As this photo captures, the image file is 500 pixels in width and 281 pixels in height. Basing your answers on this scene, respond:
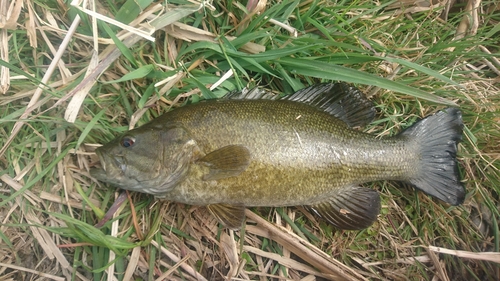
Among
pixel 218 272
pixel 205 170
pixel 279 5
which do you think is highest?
pixel 279 5

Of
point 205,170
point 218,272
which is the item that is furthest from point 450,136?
point 218,272

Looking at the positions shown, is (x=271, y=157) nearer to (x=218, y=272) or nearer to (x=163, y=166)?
(x=163, y=166)

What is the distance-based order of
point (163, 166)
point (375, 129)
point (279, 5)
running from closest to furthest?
point (163, 166) < point (279, 5) < point (375, 129)

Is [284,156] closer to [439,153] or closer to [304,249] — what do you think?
[304,249]

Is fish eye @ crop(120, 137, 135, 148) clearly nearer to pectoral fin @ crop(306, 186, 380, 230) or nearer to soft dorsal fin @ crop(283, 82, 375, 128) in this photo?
soft dorsal fin @ crop(283, 82, 375, 128)

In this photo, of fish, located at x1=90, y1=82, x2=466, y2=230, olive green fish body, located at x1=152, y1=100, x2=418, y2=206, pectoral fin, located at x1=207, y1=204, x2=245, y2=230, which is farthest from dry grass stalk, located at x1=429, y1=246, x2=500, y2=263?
pectoral fin, located at x1=207, y1=204, x2=245, y2=230

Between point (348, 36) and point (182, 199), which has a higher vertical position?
point (348, 36)

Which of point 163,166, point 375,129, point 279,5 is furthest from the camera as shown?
point 375,129
